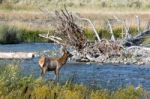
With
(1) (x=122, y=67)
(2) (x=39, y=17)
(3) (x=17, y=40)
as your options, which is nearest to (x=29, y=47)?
(3) (x=17, y=40)

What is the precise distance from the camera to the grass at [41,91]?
9.73 m

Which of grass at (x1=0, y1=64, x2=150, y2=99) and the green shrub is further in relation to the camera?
the green shrub

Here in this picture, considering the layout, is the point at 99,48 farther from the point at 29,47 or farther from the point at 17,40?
the point at 17,40

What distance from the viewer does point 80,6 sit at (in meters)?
60.2

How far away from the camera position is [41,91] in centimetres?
984

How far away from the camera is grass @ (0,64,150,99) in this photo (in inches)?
383

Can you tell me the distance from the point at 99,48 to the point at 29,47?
732cm

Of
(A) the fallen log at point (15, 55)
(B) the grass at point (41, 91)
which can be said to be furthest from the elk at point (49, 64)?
(A) the fallen log at point (15, 55)

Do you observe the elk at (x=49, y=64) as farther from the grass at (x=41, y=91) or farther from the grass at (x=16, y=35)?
the grass at (x=16, y=35)

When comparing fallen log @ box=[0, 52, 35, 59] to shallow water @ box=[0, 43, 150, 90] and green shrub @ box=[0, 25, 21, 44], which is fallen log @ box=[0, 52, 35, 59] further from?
green shrub @ box=[0, 25, 21, 44]

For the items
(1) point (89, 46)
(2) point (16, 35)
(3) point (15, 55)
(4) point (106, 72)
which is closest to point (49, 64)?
(4) point (106, 72)

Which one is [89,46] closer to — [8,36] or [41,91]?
[8,36]

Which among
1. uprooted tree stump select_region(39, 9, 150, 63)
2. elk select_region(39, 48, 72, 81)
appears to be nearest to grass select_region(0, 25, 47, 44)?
uprooted tree stump select_region(39, 9, 150, 63)

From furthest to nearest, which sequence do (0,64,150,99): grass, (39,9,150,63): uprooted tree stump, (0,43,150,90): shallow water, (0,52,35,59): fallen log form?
(0,52,35,59): fallen log → (39,9,150,63): uprooted tree stump → (0,43,150,90): shallow water → (0,64,150,99): grass
